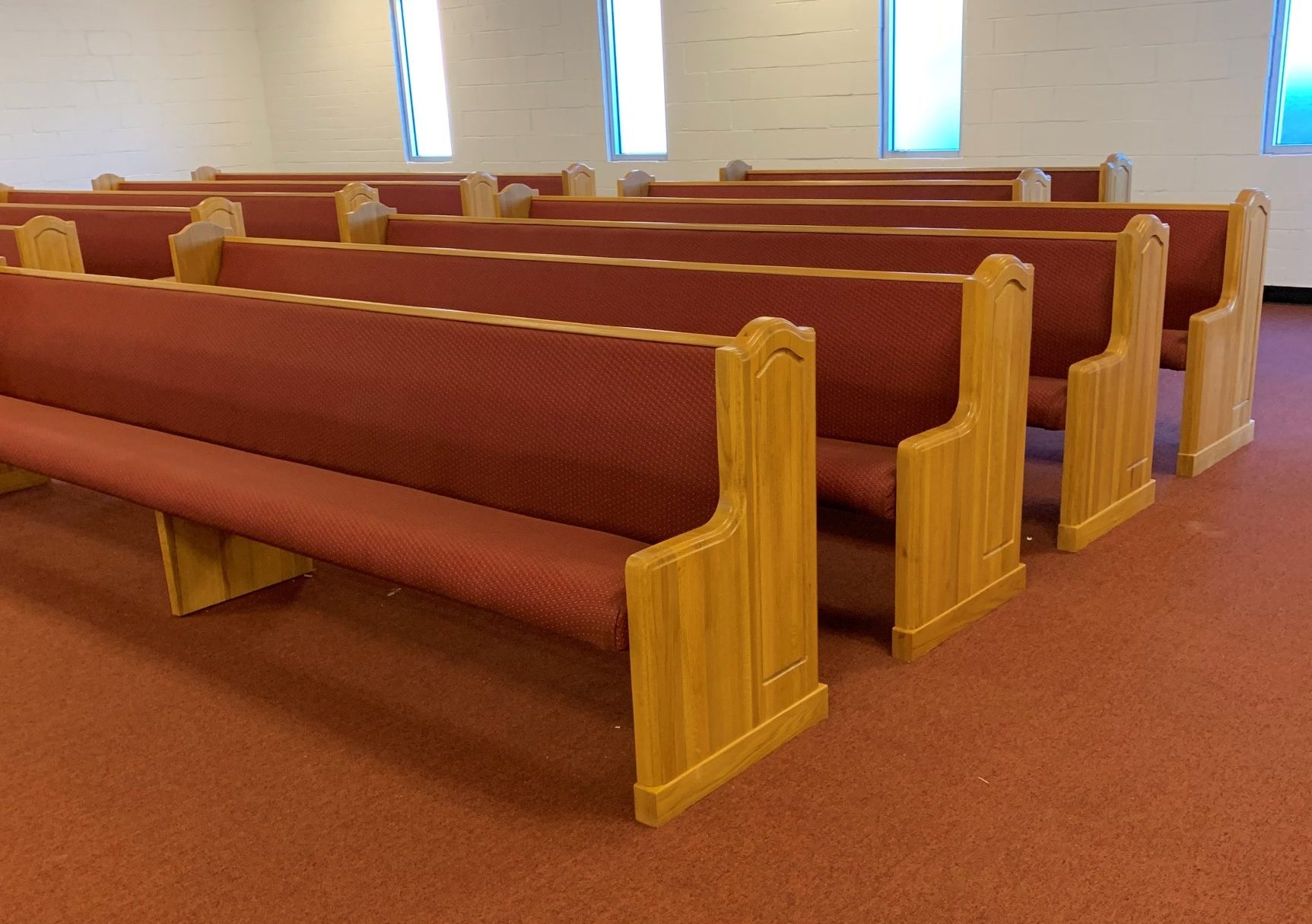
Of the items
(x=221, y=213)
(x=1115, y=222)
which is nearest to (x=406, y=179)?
(x=221, y=213)

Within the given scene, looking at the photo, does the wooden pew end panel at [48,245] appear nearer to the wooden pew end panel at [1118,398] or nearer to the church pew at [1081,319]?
the church pew at [1081,319]

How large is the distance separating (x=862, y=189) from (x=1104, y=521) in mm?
2486

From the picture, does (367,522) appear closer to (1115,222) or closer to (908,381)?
(908,381)

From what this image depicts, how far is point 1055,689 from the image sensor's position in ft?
7.86

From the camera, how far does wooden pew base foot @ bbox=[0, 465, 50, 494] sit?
402 cm

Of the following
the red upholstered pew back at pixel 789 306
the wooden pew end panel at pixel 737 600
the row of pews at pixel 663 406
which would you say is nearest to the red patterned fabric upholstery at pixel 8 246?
the row of pews at pixel 663 406

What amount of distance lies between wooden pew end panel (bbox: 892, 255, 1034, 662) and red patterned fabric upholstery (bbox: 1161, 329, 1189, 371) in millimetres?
1078

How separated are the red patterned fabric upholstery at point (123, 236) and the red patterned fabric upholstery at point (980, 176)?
2761 millimetres

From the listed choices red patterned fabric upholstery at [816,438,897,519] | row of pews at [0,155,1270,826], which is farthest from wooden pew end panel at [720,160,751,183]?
red patterned fabric upholstery at [816,438,897,519]

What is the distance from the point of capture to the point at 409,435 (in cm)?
266

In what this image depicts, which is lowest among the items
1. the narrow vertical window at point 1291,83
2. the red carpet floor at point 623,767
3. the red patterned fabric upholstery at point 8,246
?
the red carpet floor at point 623,767

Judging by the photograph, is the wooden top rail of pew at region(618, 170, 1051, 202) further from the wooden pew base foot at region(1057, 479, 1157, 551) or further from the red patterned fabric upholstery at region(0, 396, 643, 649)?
the red patterned fabric upholstery at region(0, 396, 643, 649)

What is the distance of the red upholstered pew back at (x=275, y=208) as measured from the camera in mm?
5414

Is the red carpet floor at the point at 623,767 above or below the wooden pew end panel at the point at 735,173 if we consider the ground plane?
below
